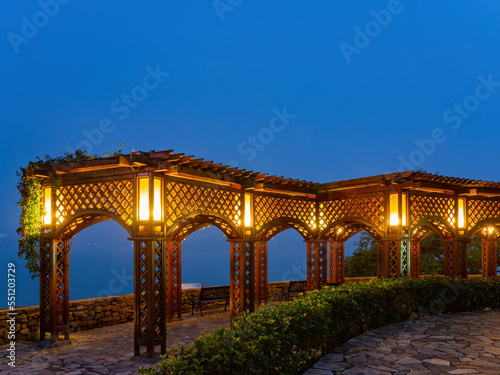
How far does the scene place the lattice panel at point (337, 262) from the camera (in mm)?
14711

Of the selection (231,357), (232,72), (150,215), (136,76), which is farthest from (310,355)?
(232,72)

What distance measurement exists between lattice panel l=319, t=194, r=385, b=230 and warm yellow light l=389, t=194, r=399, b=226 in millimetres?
239

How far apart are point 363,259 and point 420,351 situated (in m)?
14.5

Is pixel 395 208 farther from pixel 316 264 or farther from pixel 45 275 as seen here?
pixel 45 275

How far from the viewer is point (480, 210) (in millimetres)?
13250

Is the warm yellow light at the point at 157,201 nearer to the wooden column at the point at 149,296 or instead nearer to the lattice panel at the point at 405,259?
the wooden column at the point at 149,296

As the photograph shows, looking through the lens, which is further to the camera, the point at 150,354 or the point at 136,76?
the point at 136,76

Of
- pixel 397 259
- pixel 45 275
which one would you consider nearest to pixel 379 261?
pixel 397 259

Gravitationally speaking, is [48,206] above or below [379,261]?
above

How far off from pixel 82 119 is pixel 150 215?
131m

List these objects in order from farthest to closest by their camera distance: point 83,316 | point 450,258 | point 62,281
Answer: point 450,258
point 83,316
point 62,281

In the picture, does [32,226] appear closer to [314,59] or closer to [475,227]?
[475,227]

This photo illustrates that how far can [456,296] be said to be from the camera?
10.7 meters

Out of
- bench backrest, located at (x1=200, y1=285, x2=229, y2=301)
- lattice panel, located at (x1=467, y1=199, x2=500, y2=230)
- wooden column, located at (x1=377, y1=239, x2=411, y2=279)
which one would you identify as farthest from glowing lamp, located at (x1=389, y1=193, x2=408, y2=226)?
bench backrest, located at (x1=200, y1=285, x2=229, y2=301)
